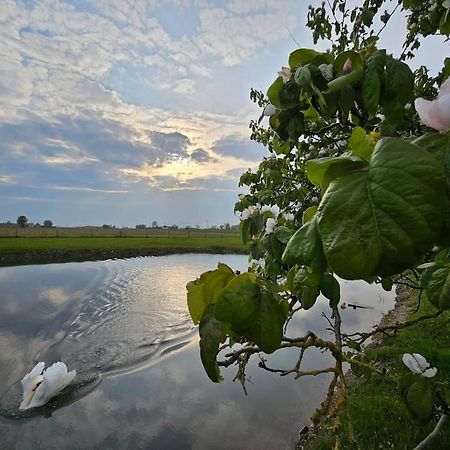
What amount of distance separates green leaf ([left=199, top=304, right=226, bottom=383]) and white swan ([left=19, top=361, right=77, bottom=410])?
19.0 feet

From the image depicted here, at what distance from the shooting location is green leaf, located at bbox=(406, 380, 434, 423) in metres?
1.52

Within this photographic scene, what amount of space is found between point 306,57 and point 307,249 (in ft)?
2.33

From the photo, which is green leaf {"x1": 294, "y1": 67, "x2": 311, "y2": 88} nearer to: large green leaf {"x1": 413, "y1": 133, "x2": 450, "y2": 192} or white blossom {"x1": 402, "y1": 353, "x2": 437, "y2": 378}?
large green leaf {"x1": 413, "y1": 133, "x2": 450, "y2": 192}

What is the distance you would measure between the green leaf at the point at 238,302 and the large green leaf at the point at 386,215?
0.23 metres

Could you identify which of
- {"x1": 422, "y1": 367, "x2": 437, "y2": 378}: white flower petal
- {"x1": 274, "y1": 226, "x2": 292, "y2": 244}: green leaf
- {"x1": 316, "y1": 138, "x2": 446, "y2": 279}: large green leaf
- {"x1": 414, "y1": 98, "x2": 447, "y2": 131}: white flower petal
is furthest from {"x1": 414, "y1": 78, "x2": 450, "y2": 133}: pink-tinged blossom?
{"x1": 422, "y1": 367, "x2": 437, "y2": 378}: white flower petal

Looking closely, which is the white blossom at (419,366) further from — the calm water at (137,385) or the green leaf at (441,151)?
the calm water at (137,385)

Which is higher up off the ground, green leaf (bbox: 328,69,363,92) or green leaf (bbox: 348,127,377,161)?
green leaf (bbox: 328,69,363,92)

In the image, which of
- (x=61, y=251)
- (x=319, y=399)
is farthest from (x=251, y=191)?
(x=61, y=251)

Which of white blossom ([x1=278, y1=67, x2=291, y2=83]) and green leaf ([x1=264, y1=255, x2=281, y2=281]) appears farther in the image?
green leaf ([x1=264, y1=255, x2=281, y2=281])

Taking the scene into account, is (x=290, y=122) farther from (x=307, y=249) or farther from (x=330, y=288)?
(x=307, y=249)

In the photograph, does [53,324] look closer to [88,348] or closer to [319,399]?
[88,348]

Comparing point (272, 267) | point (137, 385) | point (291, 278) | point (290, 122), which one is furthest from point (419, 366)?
point (137, 385)

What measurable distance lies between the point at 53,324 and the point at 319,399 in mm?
6932

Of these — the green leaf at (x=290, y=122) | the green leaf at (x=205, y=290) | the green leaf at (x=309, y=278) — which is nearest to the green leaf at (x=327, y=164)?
the green leaf at (x=309, y=278)
